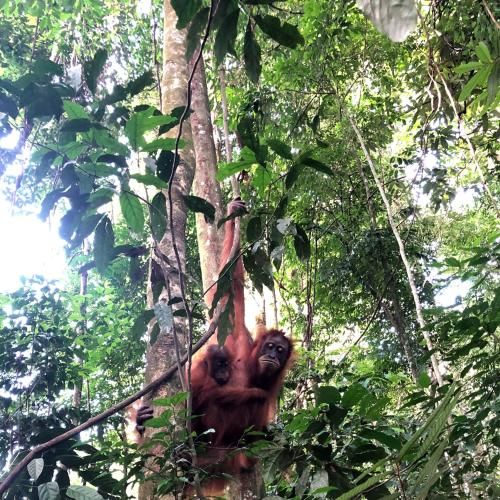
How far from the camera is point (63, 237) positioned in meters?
1.49

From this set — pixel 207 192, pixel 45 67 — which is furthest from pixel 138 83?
pixel 207 192

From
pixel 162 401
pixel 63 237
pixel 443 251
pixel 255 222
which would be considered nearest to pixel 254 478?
pixel 162 401

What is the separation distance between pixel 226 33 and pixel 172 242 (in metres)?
0.51

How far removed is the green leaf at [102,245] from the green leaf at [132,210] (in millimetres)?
80

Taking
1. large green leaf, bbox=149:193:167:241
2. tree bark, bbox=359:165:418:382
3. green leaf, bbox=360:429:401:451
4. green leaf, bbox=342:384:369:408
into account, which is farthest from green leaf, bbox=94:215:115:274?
tree bark, bbox=359:165:418:382

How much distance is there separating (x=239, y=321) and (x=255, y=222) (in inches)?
56.7

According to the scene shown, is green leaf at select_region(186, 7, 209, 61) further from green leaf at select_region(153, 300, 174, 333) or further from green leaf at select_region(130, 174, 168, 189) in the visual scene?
green leaf at select_region(153, 300, 174, 333)

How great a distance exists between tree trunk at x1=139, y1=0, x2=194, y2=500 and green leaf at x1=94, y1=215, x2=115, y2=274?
0.56ft

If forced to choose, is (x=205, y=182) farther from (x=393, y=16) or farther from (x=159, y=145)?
(x=393, y=16)

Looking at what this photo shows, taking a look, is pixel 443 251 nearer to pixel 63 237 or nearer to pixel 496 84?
pixel 496 84

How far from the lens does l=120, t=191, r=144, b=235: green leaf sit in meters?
1.44

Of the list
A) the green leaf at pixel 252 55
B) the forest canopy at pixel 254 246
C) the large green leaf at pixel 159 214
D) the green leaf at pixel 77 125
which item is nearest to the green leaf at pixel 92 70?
the forest canopy at pixel 254 246

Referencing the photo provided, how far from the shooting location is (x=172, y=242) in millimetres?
1344

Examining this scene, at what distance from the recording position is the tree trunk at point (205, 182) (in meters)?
3.05
